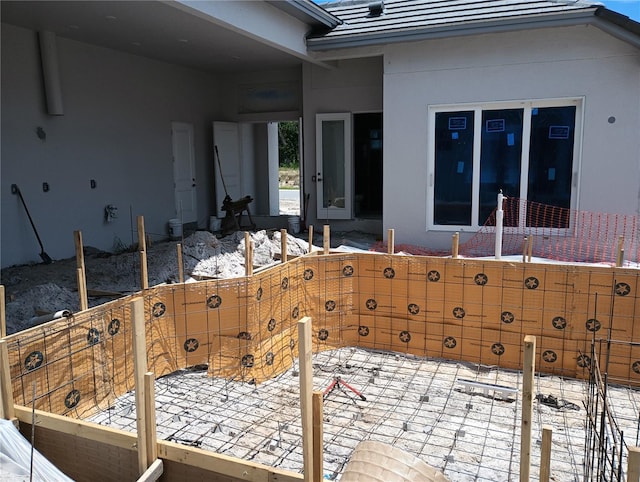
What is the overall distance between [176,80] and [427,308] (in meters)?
7.92

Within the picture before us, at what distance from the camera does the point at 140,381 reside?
2.88 meters

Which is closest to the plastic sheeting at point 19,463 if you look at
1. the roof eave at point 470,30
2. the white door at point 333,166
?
the roof eave at point 470,30

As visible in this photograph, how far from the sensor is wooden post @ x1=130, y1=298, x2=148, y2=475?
2828 mm

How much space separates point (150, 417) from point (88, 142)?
7.46 m

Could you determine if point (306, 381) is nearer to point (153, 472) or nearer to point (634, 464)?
point (153, 472)

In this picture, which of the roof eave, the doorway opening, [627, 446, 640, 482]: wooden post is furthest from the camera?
the doorway opening

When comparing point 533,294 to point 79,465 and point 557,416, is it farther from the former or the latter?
point 79,465

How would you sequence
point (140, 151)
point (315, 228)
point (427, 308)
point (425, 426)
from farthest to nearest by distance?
point (315, 228), point (140, 151), point (427, 308), point (425, 426)

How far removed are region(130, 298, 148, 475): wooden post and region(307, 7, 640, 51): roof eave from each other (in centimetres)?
684

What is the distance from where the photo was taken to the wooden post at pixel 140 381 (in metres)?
2.83

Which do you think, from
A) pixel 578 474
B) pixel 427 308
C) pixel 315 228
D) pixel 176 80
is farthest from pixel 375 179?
pixel 578 474

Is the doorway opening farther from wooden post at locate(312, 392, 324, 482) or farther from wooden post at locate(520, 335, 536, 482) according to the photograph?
wooden post at locate(312, 392, 324, 482)

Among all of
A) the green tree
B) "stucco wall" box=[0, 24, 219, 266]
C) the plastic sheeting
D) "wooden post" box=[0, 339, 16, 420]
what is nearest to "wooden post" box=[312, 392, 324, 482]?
the plastic sheeting

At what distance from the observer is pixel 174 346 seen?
5.11 m
